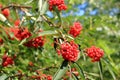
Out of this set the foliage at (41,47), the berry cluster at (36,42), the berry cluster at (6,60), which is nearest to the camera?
the foliage at (41,47)

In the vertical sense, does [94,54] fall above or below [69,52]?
below

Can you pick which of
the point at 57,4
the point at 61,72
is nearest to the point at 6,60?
the point at 57,4

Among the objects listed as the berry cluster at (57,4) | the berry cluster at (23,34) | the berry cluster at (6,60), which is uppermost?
the berry cluster at (57,4)

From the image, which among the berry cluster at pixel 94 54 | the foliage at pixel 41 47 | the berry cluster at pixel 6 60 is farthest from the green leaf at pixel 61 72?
the berry cluster at pixel 6 60

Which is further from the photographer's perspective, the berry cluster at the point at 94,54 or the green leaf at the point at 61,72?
the berry cluster at the point at 94,54

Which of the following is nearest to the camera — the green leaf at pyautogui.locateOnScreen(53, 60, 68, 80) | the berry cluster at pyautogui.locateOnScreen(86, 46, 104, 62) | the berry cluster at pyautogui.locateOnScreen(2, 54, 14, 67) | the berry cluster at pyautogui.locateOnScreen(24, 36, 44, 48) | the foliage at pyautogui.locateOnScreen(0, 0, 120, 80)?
the green leaf at pyautogui.locateOnScreen(53, 60, 68, 80)

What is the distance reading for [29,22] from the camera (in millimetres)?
1936

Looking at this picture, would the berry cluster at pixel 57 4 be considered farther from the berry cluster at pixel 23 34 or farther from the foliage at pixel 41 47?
the berry cluster at pixel 23 34

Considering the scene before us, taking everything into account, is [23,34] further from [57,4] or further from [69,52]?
[69,52]

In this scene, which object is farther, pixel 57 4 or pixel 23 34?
pixel 23 34

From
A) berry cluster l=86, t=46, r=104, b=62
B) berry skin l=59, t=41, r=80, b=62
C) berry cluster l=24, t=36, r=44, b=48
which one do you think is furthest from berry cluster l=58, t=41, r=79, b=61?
berry cluster l=24, t=36, r=44, b=48

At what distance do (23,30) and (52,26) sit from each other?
0.25 m

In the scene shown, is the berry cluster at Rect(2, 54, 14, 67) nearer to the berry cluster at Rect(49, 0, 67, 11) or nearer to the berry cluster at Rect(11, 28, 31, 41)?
the berry cluster at Rect(11, 28, 31, 41)

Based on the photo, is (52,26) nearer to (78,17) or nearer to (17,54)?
(17,54)
